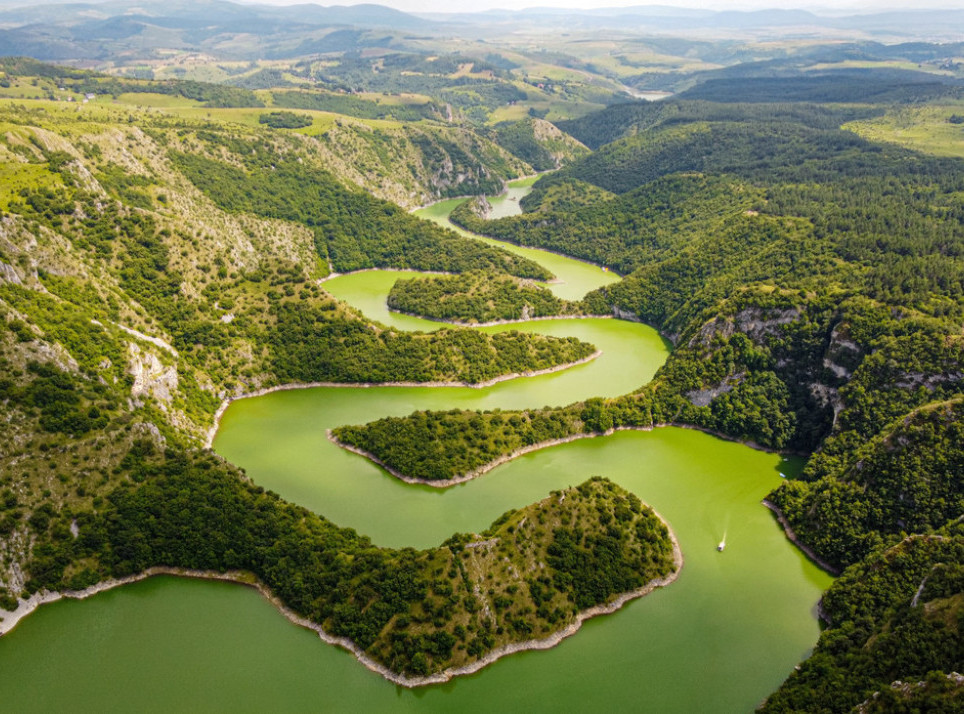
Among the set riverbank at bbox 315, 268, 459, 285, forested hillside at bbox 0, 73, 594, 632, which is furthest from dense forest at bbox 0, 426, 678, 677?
riverbank at bbox 315, 268, 459, 285

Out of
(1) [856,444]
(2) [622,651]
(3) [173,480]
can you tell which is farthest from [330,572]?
(1) [856,444]

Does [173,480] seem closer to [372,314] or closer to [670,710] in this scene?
[670,710]

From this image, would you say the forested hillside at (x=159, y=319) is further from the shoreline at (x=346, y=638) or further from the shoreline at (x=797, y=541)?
the shoreline at (x=797, y=541)

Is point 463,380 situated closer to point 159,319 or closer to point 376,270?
point 159,319

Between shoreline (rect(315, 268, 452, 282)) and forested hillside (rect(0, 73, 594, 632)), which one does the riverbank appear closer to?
shoreline (rect(315, 268, 452, 282))

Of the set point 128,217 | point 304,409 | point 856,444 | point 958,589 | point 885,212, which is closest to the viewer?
point 958,589

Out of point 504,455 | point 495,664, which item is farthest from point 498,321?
point 495,664

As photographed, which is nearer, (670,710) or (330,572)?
(670,710)
